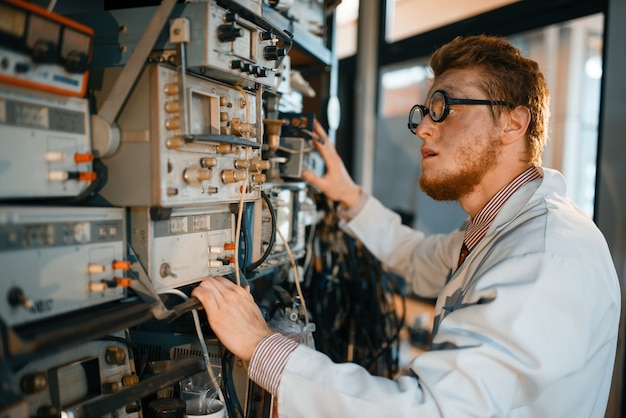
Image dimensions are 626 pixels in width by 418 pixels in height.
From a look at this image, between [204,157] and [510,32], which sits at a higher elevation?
[510,32]

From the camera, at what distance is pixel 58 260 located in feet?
2.61

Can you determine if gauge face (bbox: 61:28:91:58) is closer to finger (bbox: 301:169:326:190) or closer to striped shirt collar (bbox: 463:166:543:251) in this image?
finger (bbox: 301:169:326:190)

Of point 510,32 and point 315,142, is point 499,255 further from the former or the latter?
point 510,32

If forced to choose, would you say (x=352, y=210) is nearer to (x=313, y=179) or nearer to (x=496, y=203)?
(x=313, y=179)

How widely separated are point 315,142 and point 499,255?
0.86 metres

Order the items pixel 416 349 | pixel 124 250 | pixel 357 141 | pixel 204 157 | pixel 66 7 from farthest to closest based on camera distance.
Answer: pixel 357 141, pixel 416 349, pixel 66 7, pixel 204 157, pixel 124 250

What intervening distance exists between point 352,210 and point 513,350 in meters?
1.04

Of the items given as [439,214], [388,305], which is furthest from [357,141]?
[388,305]

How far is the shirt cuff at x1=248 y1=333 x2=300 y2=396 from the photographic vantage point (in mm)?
1049

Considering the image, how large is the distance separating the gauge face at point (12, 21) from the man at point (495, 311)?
602 millimetres

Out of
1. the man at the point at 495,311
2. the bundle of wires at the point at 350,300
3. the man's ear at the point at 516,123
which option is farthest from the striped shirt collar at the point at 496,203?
the bundle of wires at the point at 350,300

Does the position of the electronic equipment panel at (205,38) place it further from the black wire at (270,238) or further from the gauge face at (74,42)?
the black wire at (270,238)

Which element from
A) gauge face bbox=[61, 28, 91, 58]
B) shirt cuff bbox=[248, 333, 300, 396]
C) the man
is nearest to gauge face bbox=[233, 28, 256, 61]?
gauge face bbox=[61, 28, 91, 58]

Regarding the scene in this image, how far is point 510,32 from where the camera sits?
227cm
